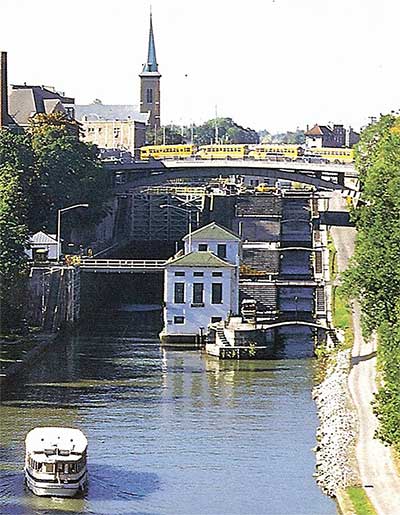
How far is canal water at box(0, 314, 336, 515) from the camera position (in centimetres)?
3434

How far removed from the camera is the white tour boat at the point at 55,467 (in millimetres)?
34438

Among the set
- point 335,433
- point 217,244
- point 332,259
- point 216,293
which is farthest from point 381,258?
point 332,259

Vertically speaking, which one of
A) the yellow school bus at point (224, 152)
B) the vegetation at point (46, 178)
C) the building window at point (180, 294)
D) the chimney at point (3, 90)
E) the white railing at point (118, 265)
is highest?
the chimney at point (3, 90)

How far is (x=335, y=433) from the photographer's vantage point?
40.0m

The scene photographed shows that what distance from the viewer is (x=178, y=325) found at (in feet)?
194

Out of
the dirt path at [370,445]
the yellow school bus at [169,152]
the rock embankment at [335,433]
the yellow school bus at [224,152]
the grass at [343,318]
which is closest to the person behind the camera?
the dirt path at [370,445]

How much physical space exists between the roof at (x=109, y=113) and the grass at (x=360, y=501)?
11643cm

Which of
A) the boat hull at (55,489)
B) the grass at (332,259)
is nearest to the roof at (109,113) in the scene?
the grass at (332,259)

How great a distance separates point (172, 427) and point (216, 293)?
667 inches

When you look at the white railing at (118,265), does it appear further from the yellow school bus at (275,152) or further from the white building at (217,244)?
the yellow school bus at (275,152)

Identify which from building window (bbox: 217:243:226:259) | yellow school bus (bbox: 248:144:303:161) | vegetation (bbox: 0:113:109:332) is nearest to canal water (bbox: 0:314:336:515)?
building window (bbox: 217:243:226:259)

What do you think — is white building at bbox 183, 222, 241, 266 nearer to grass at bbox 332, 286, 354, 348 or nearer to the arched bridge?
grass at bbox 332, 286, 354, 348

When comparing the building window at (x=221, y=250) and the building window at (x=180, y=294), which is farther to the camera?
the building window at (x=221, y=250)

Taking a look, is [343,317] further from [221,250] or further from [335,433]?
[335,433]
